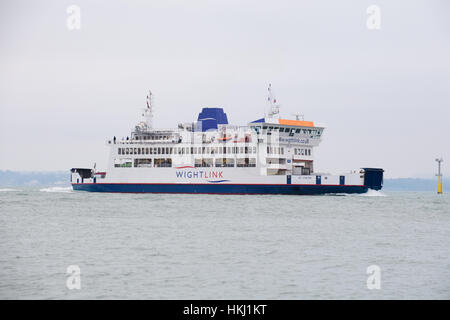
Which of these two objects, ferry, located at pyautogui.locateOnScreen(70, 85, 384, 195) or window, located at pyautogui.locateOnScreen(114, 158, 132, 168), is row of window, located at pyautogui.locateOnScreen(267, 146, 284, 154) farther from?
window, located at pyautogui.locateOnScreen(114, 158, 132, 168)

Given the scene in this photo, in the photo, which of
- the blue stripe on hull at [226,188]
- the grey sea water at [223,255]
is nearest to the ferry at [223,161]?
the blue stripe on hull at [226,188]

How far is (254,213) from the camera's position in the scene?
126ft

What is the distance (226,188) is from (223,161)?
3193mm

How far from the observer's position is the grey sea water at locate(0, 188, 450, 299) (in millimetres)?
16228

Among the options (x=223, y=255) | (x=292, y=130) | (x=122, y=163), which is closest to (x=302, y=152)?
(x=292, y=130)

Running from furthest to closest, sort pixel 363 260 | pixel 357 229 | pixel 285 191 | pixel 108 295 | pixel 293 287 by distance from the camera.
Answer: pixel 285 191 < pixel 357 229 < pixel 363 260 < pixel 293 287 < pixel 108 295

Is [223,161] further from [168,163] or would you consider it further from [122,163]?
[122,163]

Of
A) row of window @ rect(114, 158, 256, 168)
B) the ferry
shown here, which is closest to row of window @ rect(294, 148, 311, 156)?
the ferry

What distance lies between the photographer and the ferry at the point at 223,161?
56281 mm

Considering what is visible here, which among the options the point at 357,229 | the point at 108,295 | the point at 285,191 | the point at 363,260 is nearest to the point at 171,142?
the point at 285,191

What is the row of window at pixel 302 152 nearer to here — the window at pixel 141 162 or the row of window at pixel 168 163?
the row of window at pixel 168 163

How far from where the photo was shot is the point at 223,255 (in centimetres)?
2162

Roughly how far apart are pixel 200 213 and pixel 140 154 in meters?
29.2

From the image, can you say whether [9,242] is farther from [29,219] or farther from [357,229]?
[357,229]
